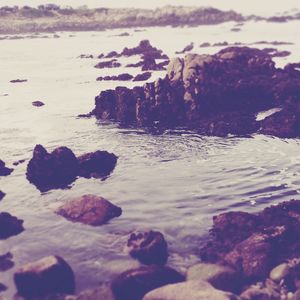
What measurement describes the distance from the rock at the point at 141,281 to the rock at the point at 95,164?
8.19m

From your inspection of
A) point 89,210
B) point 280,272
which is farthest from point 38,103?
point 280,272

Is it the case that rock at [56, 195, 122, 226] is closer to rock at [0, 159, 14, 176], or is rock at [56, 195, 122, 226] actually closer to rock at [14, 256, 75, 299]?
rock at [14, 256, 75, 299]

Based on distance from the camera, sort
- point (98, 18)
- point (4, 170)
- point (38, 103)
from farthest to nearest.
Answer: point (98, 18) < point (38, 103) < point (4, 170)

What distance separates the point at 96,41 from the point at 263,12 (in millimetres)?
87239

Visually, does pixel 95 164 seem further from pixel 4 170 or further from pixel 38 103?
pixel 38 103

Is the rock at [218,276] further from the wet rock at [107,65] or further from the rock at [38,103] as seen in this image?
the wet rock at [107,65]

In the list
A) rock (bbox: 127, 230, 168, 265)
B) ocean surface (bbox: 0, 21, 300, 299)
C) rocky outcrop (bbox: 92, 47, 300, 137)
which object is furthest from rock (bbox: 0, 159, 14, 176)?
rocky outcrop (bbox: 92, 47, 300, 137)

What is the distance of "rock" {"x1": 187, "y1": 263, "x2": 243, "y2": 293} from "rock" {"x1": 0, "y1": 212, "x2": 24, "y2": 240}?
570 centimetres

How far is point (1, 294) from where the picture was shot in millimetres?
11023

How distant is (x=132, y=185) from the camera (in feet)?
58.3

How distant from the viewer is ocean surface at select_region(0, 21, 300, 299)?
13.1 m

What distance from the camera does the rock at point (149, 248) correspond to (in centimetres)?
1245

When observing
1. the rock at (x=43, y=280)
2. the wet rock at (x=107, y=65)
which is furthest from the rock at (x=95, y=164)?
the wet rock at (x=107, y=65)

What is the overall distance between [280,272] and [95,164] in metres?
10.2
